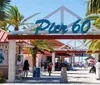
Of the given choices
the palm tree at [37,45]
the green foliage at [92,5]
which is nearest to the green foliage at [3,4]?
the green foliage at [92,5]

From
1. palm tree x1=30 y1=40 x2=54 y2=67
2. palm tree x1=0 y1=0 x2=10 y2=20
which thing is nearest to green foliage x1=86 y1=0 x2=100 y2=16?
palm tree x1=0 y1=0 x2=10 y2=20

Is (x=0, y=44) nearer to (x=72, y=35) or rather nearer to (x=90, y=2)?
(x=72, y=35)

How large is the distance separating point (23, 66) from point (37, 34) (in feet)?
12.2

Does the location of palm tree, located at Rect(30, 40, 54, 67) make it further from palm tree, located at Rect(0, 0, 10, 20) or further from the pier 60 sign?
palm tree, located at Rect(0, 0, 10, 20)

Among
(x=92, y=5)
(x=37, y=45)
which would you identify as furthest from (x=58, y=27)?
(x=37, y=45)

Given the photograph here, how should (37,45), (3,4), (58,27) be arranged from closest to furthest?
(3,4) → (58,27) → (37,45)

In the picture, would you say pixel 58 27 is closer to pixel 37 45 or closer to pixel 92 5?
pixel 92 5

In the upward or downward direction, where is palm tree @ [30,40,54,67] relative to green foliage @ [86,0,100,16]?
downward

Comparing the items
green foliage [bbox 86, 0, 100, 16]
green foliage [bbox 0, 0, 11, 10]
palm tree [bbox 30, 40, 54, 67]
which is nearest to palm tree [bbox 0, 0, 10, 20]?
green foliage [bbox 0, 0, 11, 10]

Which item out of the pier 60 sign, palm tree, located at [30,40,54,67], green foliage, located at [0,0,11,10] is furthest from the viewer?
palm tree, located at [30,40,54,67]

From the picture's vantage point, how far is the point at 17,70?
2748 cm

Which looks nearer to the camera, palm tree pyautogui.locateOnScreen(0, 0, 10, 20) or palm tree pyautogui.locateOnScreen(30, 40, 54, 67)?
palm tree pyautogui.locateOnScreen(0, 0, 10, 20)

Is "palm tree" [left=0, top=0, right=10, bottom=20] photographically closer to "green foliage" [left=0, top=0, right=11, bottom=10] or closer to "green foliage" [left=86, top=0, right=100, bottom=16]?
"green foliage" [left=0, top=0, right=11, bottom=10]

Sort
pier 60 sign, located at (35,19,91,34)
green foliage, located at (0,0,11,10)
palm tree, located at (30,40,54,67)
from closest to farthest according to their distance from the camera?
green foliage, located at (0,0,11,10), pier 60 sign, located at (35,19,91,34), palm tree, located at (30,40,54,67)
